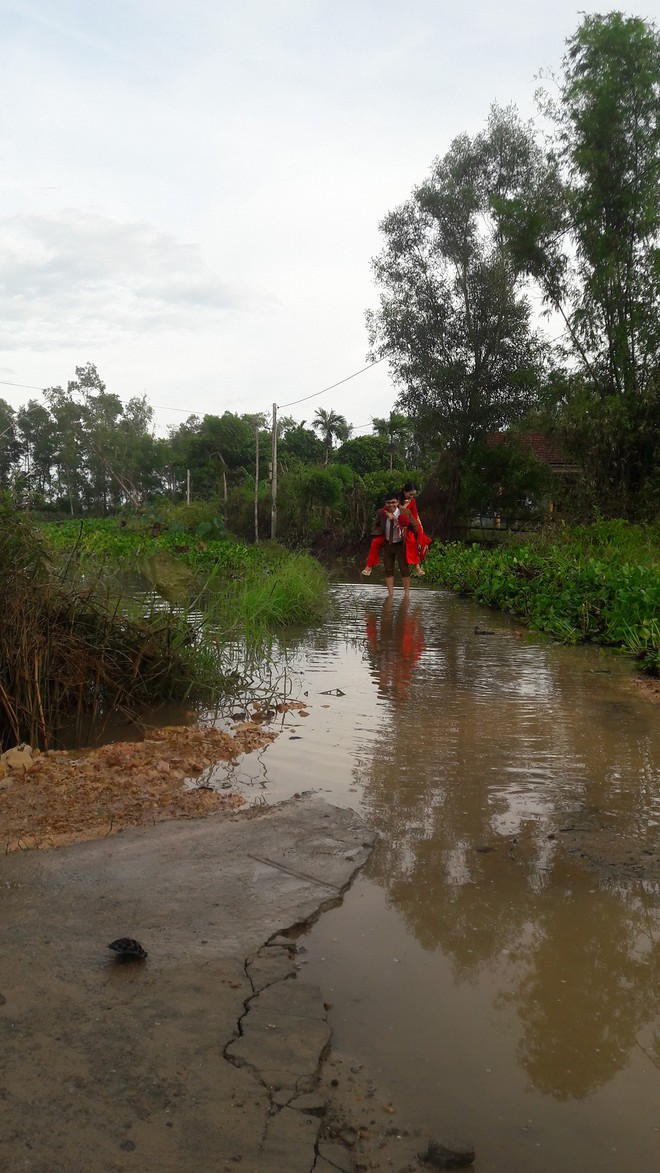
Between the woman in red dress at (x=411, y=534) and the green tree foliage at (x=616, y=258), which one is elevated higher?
the green tree foliage at (x=616, y=258)

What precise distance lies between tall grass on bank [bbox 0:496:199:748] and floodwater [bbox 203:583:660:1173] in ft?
3.35

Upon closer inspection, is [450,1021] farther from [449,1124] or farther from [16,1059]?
[16,1059]

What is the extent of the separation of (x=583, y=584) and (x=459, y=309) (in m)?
21.4

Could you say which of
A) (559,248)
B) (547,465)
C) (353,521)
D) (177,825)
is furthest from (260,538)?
(177,825)

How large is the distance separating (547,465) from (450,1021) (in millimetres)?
29186

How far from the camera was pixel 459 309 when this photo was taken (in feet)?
99.7

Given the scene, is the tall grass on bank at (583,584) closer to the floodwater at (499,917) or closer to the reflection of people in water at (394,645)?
the reflection of people in water at (394,645)

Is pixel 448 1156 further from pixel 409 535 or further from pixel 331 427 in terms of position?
pixel 331 427

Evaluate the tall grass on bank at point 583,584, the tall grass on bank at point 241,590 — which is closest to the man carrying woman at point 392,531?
the tall grass on bank at point 241,590

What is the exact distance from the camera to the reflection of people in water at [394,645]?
735cm

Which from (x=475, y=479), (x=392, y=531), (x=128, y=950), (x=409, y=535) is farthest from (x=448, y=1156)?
(x=475, y=479)

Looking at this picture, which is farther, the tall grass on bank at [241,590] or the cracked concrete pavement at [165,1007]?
the tall grass on bank at [241,590]

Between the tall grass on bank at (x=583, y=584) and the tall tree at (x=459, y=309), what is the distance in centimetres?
1197

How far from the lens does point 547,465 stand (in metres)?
30.3
